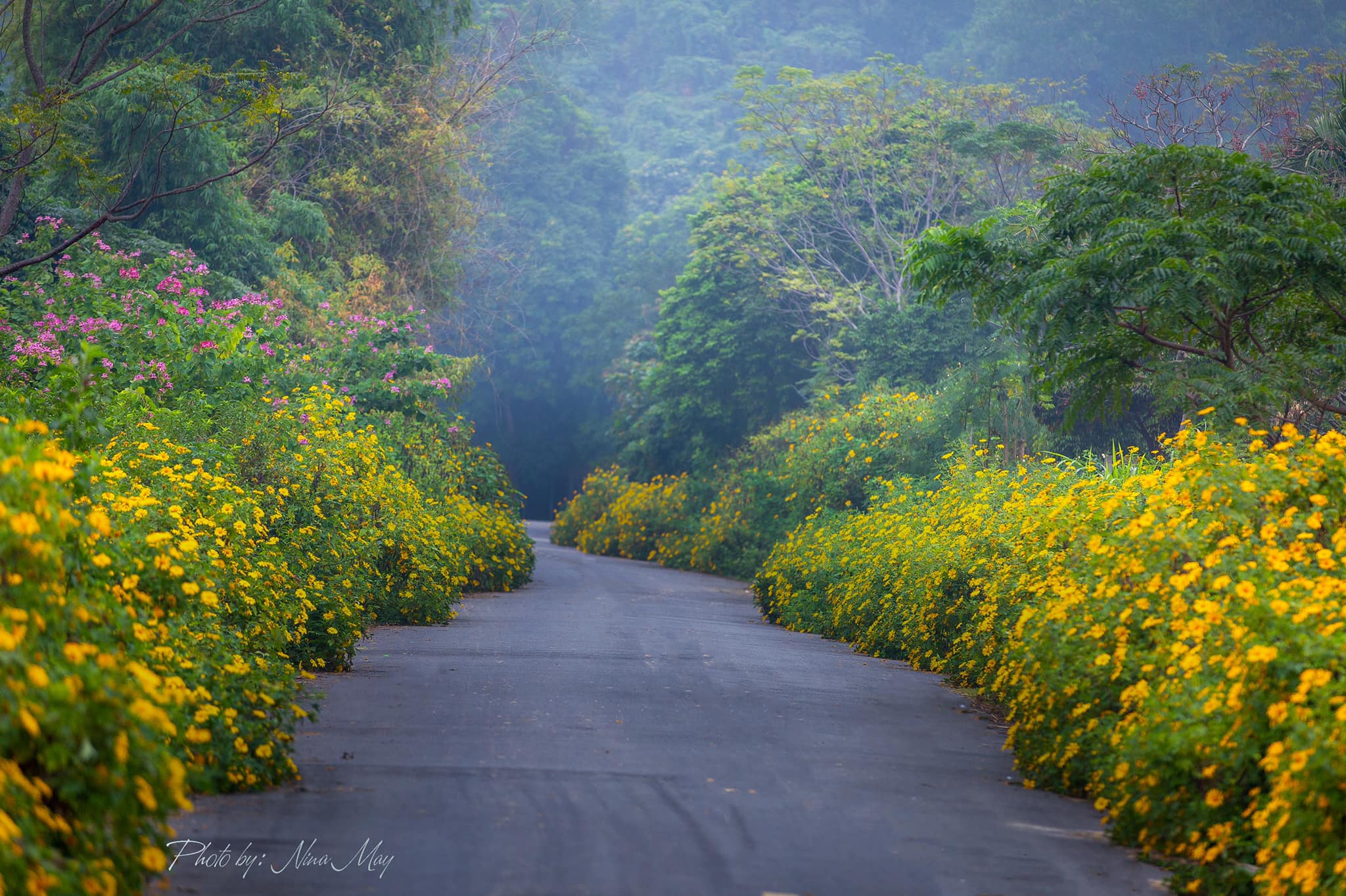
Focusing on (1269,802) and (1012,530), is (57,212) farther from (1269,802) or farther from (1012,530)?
(1269,802)

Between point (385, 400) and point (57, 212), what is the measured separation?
18.4 feet

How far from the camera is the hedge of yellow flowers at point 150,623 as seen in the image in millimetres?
4180

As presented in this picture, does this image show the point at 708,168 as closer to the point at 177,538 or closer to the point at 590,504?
the point at 590,504

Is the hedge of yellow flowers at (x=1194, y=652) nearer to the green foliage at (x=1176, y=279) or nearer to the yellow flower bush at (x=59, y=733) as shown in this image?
the green foliage at (x=1176, y=279)

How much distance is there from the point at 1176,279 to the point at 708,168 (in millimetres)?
58969

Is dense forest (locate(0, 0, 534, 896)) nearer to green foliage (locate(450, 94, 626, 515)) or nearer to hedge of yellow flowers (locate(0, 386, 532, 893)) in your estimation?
hedge of yellow flowers (locate(0, 386, 532, 893))

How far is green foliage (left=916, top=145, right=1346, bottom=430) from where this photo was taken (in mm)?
9602

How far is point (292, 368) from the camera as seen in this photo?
18.6 meters

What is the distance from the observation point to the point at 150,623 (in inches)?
252

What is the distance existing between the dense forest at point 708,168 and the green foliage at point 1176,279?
1048cm

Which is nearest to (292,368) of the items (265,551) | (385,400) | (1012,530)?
(385,400)

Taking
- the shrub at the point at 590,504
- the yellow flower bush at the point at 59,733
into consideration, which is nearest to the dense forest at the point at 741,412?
the yellow flower bush at the point at 59,733

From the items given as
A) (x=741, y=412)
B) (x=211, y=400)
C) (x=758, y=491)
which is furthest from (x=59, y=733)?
(x=741, y=412)

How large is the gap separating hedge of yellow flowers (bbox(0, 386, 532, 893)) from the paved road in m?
0.50
